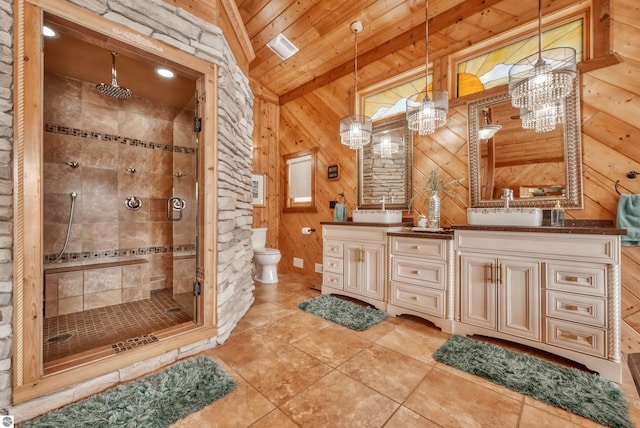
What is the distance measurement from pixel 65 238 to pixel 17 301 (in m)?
1.89

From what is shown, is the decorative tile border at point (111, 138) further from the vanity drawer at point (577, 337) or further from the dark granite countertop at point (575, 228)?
the vanity drawer at point (577, 337)

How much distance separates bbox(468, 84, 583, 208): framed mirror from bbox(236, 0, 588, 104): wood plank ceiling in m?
0.73

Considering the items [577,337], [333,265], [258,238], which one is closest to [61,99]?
[258,238]

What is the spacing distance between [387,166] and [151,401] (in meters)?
2.99

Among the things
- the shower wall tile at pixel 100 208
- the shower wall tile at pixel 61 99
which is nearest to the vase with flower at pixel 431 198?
the shower wall tile at pixel 100 208

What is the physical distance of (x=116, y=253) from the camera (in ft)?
10.1

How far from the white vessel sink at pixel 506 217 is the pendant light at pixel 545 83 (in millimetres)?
721

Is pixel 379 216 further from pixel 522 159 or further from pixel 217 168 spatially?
pixel 217 168

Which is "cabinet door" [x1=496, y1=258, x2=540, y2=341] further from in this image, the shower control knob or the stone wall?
the shower control knob

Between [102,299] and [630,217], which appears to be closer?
[630,217]

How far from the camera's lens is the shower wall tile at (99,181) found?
292 centimetres

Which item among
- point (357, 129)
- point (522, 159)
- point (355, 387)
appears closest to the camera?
point (355, 387)

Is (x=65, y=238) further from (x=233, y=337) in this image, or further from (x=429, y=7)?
(x=429, y=7)

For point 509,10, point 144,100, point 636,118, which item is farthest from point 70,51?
point 636,118
